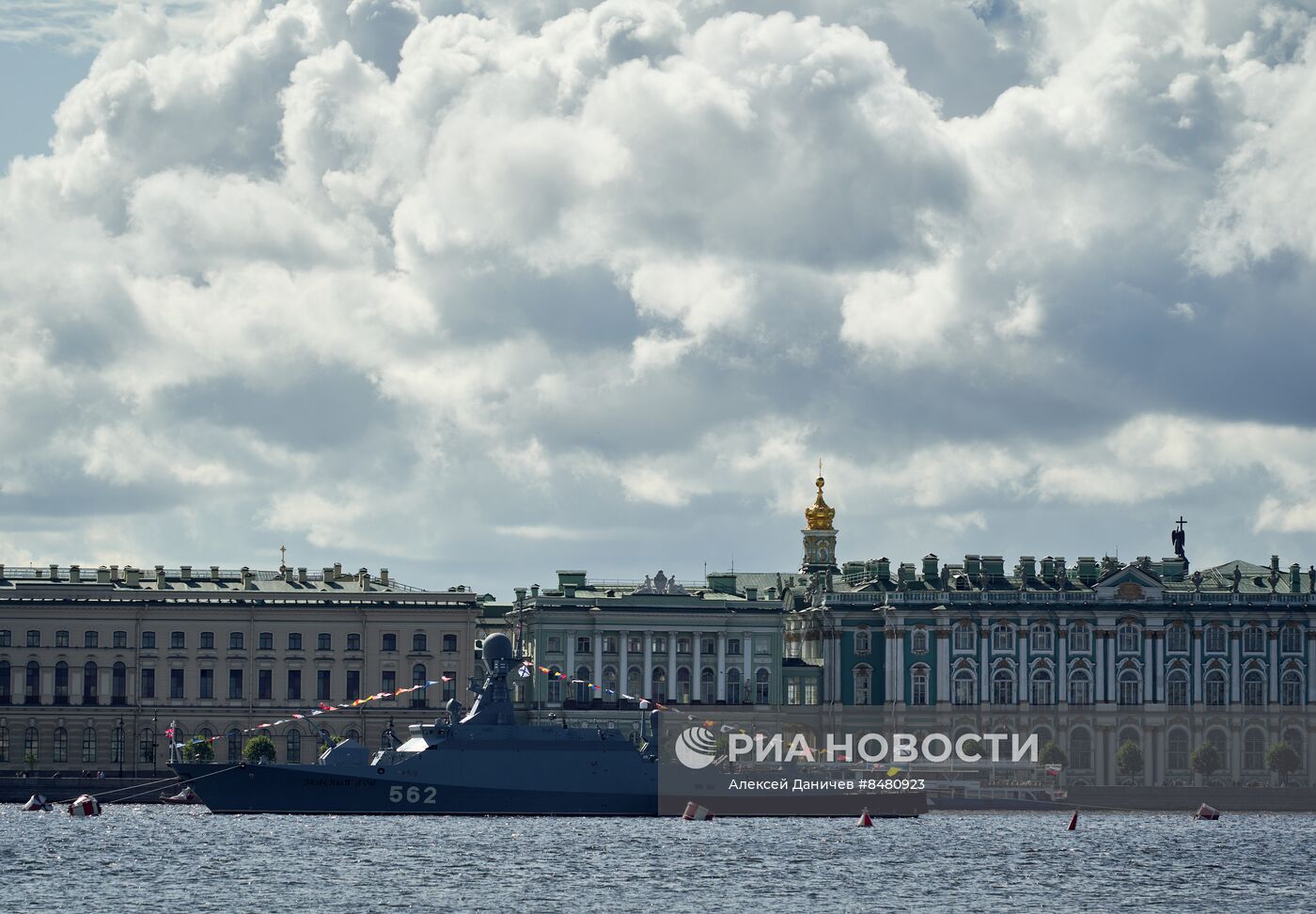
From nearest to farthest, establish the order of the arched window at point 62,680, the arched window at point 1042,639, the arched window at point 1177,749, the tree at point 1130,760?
the arched window at point 62,680
the tree at point 1130,760
the arched window at point 1177,749
the arched window at point 1042,639

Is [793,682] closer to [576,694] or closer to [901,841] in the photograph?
[576,694]

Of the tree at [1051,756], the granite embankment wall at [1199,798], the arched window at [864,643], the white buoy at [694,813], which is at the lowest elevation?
the white buoy at [694,813]

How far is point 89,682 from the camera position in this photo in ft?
577

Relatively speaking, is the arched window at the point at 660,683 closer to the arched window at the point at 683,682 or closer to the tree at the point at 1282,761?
the arched window at the point at 683,682

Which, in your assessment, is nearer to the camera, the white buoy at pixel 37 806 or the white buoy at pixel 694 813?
the white buoy at pixel 694 813

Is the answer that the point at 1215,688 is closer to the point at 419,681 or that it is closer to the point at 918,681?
the point at 918,681

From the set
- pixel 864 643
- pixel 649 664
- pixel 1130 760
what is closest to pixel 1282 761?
pixel 1130 760

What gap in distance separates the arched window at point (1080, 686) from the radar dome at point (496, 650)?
61519 mm

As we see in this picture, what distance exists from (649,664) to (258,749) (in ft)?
94.6

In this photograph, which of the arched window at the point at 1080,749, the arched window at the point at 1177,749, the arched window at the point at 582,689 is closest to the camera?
the arched window at the point at 582,689

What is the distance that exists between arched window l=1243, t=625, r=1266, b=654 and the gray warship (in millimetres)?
65097

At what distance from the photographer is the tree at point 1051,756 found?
606ft

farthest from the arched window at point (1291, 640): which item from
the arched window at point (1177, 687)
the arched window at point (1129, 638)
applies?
the arched window at point (1129, 638)

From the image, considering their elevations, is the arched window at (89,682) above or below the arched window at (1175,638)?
below
